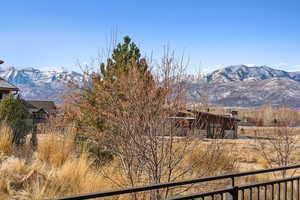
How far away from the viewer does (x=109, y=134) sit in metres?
6.53

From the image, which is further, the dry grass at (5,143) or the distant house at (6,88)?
the distant house at (6,88)

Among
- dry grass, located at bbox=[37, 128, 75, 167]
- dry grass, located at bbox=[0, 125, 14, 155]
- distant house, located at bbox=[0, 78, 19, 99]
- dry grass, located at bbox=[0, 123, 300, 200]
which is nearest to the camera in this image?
A: dry grass, located at bbox=[0, 123, 300, 200]

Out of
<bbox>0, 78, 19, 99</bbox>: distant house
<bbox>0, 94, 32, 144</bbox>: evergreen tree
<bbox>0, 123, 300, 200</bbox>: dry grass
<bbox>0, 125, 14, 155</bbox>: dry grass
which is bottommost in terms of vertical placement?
<bbox>0, 123, 300, 200</bbox>: dry grass

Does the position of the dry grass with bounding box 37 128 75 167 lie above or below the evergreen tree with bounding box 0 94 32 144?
below

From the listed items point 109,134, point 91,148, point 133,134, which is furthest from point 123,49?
point 133,134

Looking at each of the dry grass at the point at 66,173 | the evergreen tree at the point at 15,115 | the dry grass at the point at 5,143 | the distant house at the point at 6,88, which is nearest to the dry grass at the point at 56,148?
the dry grass at the point at 66,173

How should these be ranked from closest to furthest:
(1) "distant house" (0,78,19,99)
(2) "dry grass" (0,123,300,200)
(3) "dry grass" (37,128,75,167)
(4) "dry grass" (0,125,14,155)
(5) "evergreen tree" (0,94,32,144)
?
(2) "dry grass" (0,123,300,200) → (3) "dry grass" (37,128,75,167) → (4) "dry grass" (0,125,14,155) → (5) "evergreen tree" (0,94,32,144) → (1) "distant house" (0,78,19,99)

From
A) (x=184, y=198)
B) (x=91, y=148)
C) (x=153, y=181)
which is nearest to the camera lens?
(x=184, y=198)

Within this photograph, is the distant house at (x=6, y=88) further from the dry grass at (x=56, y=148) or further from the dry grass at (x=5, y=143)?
the dry grass at (x=56, y=148)

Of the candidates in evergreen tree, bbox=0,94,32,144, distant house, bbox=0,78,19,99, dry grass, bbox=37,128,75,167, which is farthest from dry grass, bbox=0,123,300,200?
distant house, bbox=0,78,19,99

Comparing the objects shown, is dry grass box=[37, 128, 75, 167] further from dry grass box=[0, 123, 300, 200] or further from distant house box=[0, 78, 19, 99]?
distant house box=[0, 78, 19, 99]

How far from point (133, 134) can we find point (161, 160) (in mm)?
659

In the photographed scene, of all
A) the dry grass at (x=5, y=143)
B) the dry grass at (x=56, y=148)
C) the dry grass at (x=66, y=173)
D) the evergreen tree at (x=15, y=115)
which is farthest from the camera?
the evergreen tree at (x=15, y=115)

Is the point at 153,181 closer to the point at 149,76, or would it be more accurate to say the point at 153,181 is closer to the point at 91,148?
the point at 149,76
